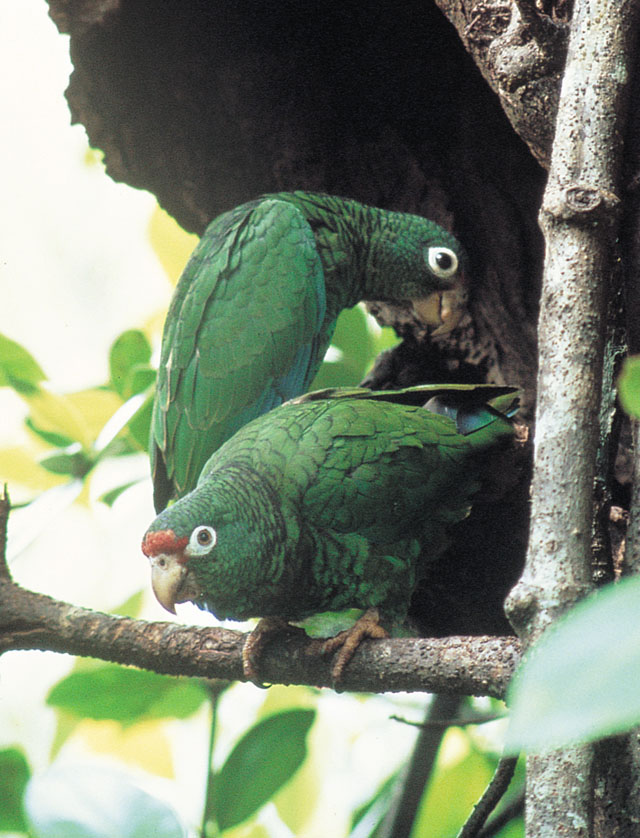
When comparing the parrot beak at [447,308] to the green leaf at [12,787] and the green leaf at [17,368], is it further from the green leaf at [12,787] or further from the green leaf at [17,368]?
the green leaf at [12,787]

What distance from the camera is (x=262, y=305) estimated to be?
1.88 metres

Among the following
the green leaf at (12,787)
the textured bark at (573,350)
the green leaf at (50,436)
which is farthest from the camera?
the green leaf at (50,436)

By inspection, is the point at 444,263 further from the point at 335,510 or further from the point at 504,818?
the point at 504,818

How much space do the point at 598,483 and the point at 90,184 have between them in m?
1.77

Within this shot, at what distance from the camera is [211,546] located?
4.13 ft

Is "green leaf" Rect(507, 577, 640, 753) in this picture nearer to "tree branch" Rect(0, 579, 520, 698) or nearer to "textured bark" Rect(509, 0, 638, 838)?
"textured bark" Rect(509, 0, 638, 838)

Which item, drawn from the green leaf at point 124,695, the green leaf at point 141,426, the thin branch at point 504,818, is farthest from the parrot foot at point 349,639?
the green leaf at point 141,426

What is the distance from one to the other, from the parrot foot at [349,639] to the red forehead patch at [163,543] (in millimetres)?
290

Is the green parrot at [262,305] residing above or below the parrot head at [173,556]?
above

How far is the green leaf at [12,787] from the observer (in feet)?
4.25

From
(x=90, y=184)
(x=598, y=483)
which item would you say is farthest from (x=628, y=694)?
(x=90, y=184)

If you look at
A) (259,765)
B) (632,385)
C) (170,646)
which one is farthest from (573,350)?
(259,765)

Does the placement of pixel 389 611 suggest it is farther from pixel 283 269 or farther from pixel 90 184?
pixel 90 184

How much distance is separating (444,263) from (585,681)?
5.52 ft
